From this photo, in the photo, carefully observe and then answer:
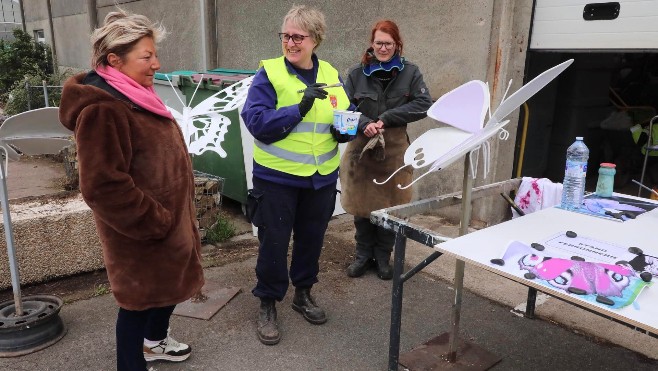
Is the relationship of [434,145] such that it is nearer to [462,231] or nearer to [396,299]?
[462,231]

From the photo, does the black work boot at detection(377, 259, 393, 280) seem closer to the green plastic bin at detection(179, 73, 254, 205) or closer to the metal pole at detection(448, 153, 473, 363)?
the metal pole at detection(448, 153, 473, 363)

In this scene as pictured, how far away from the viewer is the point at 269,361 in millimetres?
2654

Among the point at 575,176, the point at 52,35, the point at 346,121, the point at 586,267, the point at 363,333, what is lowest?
the point at 363,333

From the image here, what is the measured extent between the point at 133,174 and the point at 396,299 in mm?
1315

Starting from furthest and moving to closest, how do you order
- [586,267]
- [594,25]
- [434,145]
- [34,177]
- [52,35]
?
[52,35]
[34,177]
[594,25]
[434,145]
[586,267]

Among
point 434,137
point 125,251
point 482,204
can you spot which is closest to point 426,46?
point 482,204

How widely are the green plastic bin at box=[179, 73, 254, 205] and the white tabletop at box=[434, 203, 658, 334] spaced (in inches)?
114

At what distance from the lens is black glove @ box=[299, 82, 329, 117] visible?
245 cm

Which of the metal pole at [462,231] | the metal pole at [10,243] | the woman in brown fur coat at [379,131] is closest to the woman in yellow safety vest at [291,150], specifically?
the woman in brown fur coat at [379,131]

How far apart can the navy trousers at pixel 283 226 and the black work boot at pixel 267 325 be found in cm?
8

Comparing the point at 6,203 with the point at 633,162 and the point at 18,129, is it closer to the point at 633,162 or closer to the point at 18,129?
the point at 18,129

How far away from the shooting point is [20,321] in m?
2.68

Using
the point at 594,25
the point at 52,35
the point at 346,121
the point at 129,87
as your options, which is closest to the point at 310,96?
the point at 346,121

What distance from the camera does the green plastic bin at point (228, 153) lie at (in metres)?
4.58
